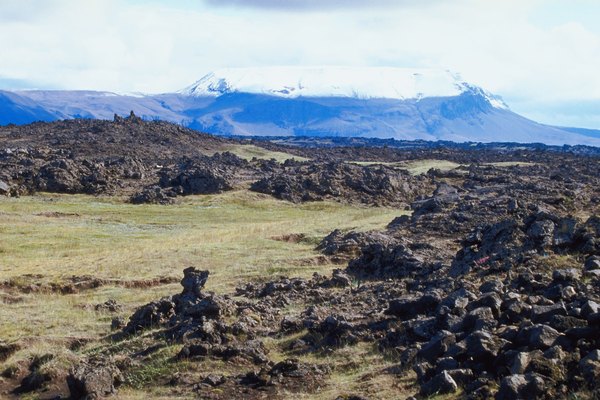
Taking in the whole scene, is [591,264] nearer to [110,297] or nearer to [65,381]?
[65,381]

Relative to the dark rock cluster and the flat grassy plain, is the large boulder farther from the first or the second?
the dark rock cluster

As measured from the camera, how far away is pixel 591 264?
1861cm

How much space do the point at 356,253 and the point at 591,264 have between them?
1658 cm

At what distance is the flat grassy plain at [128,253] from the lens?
71.1 ft

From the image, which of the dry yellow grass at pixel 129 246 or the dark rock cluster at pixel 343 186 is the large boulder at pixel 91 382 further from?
the dark rock cluster at pixel 343 186

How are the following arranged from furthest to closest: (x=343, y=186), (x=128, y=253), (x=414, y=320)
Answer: (x=343, y=186) → (x=128, y=253) → (x=414, y=320)

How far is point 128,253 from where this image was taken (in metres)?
36.3

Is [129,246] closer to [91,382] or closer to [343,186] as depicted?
[91,382]

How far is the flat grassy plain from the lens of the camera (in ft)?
71.1

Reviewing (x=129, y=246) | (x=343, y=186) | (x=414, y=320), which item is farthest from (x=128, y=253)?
(x=343, y=186)

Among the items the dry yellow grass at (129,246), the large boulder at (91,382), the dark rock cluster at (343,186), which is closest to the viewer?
the large boulder at (91,382)

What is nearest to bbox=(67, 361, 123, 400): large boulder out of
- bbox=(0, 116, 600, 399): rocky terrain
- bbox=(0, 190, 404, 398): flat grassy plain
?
bbox=(0, 116, 600, 399): rocky terrain

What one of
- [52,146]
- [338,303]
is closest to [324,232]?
[338,303]

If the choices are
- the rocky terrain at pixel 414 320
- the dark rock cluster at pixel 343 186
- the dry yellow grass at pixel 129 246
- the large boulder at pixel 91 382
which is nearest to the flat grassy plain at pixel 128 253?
the dry yellow grass at pixel 129 246
